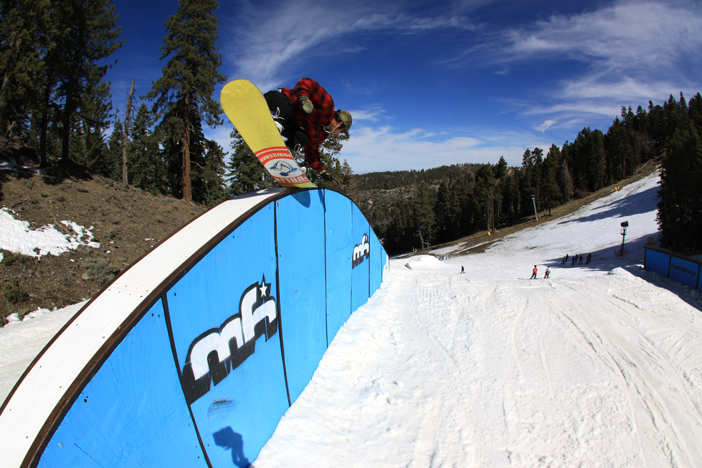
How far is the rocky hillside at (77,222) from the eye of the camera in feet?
32.7

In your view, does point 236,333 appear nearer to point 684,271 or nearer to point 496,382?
point 496,382

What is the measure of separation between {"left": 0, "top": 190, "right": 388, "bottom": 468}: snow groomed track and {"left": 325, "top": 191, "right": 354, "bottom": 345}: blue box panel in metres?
0.86

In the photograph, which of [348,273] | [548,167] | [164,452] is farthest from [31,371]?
[548,167]

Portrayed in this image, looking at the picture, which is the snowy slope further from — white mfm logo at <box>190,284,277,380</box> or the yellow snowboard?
the yellow snowboard

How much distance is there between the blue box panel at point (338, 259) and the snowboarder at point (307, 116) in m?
1.23

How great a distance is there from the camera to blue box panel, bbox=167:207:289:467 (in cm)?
290

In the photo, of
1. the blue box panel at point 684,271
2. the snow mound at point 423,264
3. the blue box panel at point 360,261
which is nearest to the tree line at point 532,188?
the snow mound at point 423,264

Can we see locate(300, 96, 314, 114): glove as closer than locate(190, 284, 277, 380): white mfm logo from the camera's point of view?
No

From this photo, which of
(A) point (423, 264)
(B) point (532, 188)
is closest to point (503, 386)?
(A) point (423, 264)

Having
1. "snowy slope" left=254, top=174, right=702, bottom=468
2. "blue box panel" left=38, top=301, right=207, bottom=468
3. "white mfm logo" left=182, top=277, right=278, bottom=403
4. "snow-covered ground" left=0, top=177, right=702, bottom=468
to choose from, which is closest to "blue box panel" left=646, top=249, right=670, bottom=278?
"snow-covered ground" left=0, top=177, right=702, bottom=468

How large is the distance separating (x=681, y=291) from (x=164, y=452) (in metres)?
17.5

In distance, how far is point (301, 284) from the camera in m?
5.07

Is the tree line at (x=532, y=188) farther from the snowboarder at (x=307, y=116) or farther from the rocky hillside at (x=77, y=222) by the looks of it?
the snowboarder at (x=307, y=116)

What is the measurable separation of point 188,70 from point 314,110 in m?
18.1
